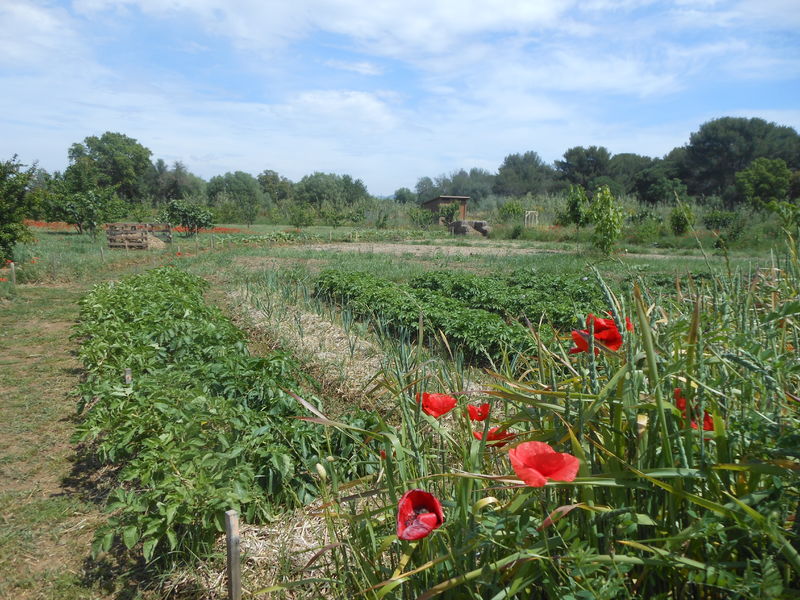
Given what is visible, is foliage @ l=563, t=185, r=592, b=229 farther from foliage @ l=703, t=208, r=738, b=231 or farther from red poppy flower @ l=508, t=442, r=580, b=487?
red poppy flower @ l=508, t=442, r=580, b=487

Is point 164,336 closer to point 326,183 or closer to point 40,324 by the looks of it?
point 40,324

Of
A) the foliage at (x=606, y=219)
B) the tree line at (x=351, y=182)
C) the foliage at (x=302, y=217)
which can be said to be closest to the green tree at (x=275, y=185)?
the tree line at (x=351, y=182)

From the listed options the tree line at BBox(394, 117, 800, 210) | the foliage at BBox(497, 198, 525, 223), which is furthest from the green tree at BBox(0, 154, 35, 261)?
the tree line at BBox(394, 117, 800, 210)

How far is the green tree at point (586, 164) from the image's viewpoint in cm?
5841

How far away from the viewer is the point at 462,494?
120 centimetres

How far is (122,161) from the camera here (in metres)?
52.9

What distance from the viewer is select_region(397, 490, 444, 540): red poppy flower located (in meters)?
1.08

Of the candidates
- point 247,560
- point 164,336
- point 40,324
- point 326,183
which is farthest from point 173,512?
point 326,183

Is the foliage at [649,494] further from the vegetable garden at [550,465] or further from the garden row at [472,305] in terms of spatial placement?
the garden row at [472,305]

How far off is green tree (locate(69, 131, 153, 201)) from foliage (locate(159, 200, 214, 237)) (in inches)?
1349

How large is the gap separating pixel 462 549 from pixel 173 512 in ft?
5.13

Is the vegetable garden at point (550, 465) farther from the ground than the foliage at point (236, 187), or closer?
closer

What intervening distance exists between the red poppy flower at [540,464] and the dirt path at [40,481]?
8.03ft

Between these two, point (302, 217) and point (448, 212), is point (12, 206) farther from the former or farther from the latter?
point (448, 212)
